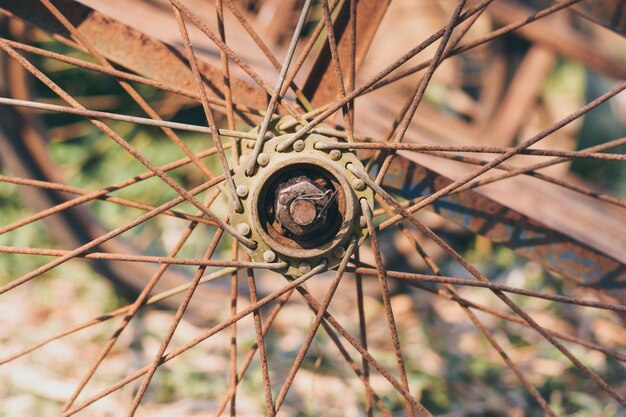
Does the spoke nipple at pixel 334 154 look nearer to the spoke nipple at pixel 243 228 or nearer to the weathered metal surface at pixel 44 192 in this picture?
the spoke nipple at pixel 243 228

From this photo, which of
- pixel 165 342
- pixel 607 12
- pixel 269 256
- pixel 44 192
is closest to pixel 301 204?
pixel 269 256

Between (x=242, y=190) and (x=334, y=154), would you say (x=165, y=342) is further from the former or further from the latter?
(x=334, y=154)

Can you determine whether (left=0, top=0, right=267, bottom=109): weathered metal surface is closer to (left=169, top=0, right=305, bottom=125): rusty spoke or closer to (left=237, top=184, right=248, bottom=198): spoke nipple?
(left=169, top=0, right=305, bottom=125): rusty spoke

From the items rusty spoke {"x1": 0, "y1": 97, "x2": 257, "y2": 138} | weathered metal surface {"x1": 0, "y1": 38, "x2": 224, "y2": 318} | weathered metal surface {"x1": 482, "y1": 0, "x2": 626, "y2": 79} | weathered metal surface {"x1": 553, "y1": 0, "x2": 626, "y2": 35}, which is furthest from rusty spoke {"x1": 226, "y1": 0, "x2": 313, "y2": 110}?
weathered metal surface {"x1": 482, "y1": 0, "x2": 626, "y2": 79}

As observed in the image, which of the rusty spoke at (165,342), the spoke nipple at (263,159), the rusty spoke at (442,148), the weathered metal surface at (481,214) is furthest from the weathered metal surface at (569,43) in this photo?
the rusty spoke at (165,342)

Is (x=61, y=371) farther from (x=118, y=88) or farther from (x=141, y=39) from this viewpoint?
(x=118, y=88)

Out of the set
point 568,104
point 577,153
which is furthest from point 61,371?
point 568,104
